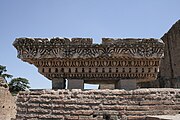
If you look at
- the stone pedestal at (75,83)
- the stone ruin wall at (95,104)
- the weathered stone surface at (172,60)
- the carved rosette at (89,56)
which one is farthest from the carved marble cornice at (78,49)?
the weathered stone surface at (172,60)

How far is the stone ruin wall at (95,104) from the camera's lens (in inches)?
165

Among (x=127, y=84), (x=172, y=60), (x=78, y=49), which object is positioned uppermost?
(x=172, y=60)

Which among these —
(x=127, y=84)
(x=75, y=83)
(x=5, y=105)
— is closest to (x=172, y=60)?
(x=5, y=105)

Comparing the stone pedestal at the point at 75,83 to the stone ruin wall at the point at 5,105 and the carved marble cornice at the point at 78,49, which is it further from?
the stone ruin wall at the point at 5,105

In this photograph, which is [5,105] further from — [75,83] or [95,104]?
[95,104]

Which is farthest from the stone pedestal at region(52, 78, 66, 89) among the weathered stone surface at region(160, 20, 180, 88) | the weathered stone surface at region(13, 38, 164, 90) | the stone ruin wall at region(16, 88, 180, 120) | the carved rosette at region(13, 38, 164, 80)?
the weathered stone surface at region(160, 20, 180, 88)

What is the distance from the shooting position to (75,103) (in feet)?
14.1

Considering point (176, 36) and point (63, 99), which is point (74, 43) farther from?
point (176, 36)

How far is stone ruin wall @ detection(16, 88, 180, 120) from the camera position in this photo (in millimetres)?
4184

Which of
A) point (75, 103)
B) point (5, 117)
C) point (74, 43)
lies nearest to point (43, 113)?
point (75, 103)

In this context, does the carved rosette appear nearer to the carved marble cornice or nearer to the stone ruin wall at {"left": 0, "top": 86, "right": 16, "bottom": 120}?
the carved marble cornice

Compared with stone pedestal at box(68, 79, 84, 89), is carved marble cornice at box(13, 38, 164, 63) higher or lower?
higher

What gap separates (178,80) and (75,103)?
88.6ft

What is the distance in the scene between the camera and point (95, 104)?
4277 millimetres
